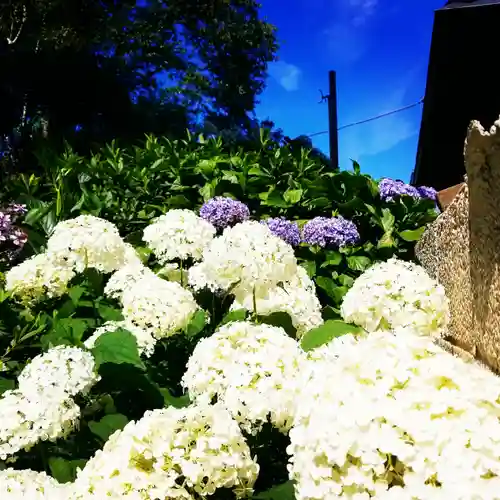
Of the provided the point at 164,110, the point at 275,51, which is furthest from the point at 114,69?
the point at 275,51

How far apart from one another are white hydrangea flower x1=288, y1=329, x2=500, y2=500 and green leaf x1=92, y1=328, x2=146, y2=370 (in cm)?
102

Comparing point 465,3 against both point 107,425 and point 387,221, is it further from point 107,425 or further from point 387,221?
point 107,425

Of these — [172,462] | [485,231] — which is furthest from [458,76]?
[172,462]

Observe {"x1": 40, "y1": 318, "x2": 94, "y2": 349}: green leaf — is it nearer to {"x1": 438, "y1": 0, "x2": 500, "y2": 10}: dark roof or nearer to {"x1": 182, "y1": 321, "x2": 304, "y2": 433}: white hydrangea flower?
{"x1": 182, "y1": 321, "x2": 304, "y2": 433}: white hydrangea flower

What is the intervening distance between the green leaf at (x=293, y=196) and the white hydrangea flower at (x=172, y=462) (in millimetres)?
3045

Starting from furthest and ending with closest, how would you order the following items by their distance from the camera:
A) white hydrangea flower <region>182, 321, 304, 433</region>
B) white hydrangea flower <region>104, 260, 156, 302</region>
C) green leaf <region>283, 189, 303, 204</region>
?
green leaf <region>283, 189, 303, 204</region> → white hydrangea flower <region>104, 260, 156, 302</region> → white hydrangea flower <region>182, 321, 304, 433</region>

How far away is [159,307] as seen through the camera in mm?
2385

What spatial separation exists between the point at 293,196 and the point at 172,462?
320 centimetres

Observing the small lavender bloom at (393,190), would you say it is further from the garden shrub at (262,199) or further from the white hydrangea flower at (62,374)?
the white hydrangea flower at (62,374)

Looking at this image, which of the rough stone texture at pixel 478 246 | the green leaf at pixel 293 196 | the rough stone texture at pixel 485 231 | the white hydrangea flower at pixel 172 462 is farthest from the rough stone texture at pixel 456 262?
the green leaf at pixel 293 196

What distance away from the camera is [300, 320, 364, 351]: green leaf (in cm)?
197

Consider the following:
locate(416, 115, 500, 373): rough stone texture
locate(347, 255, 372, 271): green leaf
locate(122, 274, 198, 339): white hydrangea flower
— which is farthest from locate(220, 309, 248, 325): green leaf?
locate(347, 255, 372, 271): green leaf

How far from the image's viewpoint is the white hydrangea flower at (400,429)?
3.07 feet

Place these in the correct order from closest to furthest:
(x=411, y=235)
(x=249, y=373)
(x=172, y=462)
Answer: (x=172, y=462) → (x=249, y=373) → (x=411, y=235)
